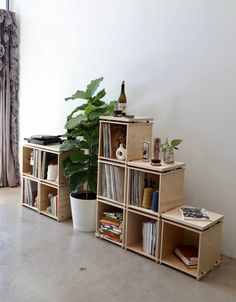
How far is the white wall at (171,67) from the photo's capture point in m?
2.89

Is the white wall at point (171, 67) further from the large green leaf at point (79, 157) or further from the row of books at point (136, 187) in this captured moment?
the large green leaf at point (79, 157)

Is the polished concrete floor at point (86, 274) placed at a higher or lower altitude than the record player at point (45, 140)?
lower

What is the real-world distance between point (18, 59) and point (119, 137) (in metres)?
2.29

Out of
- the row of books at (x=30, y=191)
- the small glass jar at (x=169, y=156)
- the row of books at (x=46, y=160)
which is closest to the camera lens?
the small glass jar at (x=169, y=156)

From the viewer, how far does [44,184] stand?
12.4 feet

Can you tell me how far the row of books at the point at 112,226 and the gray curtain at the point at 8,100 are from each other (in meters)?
2.01

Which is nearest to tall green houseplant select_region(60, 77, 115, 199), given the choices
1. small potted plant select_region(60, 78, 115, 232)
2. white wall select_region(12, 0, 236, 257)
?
small potted plant select_region(60, 78, 115, 232)

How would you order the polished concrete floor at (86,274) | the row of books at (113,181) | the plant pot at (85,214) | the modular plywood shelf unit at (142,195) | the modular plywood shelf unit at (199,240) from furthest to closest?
the plant pot at (85,214)
the row of books at (113,181)
the modular plywood shelf unit at (142,195)
the modular plywood shelf unit at (199,240)
the polished concrete floor at (86,274)

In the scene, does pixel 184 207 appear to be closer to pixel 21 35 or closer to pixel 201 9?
pixel 201 9

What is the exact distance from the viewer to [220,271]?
2693mm

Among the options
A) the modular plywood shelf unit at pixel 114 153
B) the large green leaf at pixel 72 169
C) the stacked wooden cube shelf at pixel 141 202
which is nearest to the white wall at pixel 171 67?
the stacked wooden cube shelf at pixel 141 202

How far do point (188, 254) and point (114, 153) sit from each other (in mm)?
1023

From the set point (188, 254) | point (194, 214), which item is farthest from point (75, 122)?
point (188, 254)

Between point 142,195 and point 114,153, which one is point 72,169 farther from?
point 142,195
